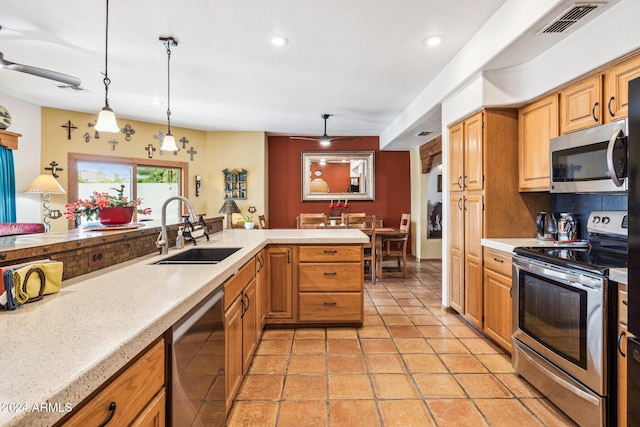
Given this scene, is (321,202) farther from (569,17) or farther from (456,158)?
(569,17)

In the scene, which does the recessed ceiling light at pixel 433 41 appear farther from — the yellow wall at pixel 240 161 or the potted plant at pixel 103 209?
the yellow wall at pixel 240 161

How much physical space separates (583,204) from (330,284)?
2094 mm

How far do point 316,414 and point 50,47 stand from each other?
12.3ft

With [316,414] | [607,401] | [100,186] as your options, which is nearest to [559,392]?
[607,401]

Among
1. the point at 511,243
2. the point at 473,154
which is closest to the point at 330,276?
the point at 511,243

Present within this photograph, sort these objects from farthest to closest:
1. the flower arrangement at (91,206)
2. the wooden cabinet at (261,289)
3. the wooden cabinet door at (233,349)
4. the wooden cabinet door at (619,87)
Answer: the wooden cabinet at (261,289), the flower arrangement at (91,206), the wooden cabinet door at (619,87), the wooden cabinet door at (233,349)

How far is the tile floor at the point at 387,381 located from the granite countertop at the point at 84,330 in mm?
960

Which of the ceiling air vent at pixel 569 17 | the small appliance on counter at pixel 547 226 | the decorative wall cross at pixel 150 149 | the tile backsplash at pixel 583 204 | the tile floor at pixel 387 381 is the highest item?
the ceiling air vent at pixel 569 17

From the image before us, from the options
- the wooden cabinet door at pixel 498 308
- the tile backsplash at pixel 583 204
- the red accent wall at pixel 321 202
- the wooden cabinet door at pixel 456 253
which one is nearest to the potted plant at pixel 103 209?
the wooden cabinet door at pixel 498 308

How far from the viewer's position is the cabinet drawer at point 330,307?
307cm

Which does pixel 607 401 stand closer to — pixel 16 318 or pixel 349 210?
pixel 16 318

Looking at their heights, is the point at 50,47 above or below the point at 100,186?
above

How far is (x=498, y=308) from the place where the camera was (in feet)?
8.66

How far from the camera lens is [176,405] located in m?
1.10
